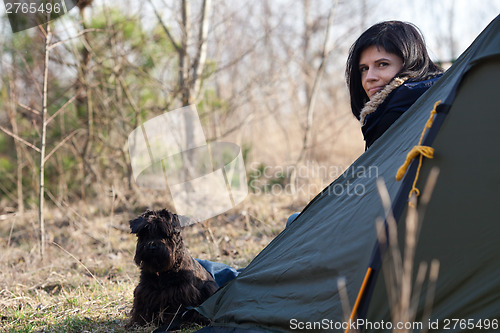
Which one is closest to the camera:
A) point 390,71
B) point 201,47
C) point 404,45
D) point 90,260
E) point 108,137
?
point 404,45

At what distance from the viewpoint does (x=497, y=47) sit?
2410 mm

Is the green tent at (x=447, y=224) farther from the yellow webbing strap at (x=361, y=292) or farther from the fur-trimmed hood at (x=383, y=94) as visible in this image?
the fur-trimmed hood at (x=383, y=94)

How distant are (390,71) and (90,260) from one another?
12.7 ft

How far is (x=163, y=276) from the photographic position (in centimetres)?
342

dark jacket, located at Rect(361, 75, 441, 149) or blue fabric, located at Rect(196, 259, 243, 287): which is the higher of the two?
dark jacket, located at Rect(361, 75, 441, 149)

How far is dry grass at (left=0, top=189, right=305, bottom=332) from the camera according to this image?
143 inches

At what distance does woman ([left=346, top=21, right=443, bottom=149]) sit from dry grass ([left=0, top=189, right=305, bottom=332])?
2201 millimetres

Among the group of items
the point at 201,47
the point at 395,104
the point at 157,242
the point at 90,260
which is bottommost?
the point at 90,260

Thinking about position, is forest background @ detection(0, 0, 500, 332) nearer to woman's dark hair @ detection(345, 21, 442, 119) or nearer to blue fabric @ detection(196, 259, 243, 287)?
blue fabric @ detection(196, 259, 243, 287)

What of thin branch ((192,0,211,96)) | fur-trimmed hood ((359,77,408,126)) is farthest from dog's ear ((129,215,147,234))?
thin branch ((192,0,211,96))

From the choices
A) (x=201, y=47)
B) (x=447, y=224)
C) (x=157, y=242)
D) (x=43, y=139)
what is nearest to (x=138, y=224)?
(x=157, y=242)

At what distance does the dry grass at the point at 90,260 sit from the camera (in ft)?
11.9

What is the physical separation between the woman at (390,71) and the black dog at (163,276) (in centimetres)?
159

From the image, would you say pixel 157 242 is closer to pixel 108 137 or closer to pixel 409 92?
pixel 409 92
